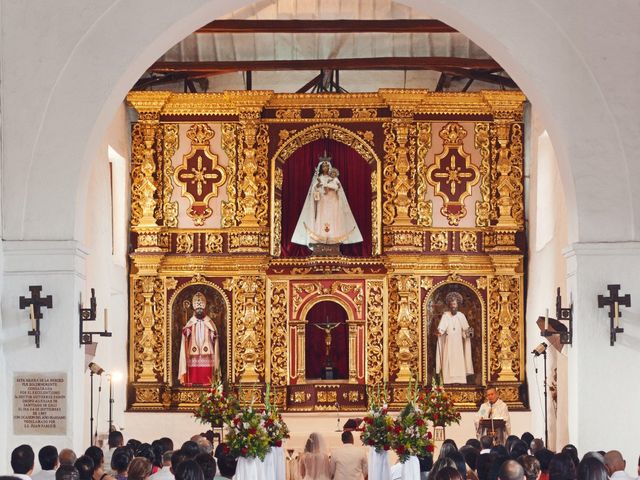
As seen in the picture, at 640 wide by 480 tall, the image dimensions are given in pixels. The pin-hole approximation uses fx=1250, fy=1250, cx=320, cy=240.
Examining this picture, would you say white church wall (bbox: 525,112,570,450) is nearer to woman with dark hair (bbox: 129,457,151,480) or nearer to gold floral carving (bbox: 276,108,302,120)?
gold floral carving (bbox: 276,108,302,120)

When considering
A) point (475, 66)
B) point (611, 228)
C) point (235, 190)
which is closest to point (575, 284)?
point (611, 228)

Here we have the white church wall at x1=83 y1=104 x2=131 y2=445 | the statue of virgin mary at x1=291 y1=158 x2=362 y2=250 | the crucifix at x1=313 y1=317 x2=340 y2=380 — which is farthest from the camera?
the statue of virgin mary at x1=291 y1=158 x2=362 y2=250

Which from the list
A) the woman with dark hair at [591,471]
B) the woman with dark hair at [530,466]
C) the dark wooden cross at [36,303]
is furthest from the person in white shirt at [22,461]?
the woman with dark hair at [591,471]

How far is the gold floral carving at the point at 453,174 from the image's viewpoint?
26.0 m

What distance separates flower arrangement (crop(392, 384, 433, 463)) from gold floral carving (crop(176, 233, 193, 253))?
12590 mm

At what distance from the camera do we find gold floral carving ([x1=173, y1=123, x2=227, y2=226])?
26094 millimetres

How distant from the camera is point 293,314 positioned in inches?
1016

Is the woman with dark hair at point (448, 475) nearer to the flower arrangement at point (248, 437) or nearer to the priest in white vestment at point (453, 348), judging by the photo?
the flower arrangement at point (248, 437)

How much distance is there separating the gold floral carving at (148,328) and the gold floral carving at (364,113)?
5325mm

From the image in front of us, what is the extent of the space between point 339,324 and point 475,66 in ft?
19.8

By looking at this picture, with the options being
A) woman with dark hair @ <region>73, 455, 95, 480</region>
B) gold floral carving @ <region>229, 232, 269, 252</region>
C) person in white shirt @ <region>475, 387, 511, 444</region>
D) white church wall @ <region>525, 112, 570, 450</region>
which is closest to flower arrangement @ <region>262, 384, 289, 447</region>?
woman with dark hair @ <region>73, 455, 95, 480</region>

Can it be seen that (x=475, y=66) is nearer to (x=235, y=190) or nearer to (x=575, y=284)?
(x=235, y=190)

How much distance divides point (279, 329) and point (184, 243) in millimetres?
2668

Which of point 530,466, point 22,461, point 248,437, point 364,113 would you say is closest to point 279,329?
point 364,113
